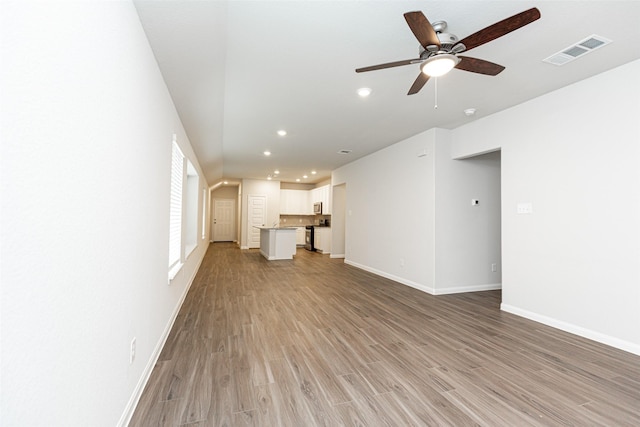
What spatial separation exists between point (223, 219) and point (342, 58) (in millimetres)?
11897

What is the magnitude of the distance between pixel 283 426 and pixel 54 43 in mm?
1959

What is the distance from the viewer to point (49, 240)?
875 millimetres

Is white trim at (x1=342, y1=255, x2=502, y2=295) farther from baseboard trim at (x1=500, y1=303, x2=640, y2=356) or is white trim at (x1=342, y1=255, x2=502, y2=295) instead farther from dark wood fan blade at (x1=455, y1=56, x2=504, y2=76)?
dark wood fan blade at (x1=455, y1=56, x2=504, y2=76)

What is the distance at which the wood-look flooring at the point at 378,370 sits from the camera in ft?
5.64

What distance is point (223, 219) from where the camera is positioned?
13359mm

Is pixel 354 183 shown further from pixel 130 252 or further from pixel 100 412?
pixel 100 412

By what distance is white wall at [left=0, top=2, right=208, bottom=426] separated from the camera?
726mm

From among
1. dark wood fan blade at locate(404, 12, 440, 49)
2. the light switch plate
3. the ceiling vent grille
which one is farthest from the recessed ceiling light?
the light switch plate

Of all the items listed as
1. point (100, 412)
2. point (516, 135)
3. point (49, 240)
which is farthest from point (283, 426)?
point (516, 135)

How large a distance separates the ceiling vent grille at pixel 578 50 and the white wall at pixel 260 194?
9164mm

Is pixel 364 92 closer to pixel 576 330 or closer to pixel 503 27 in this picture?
pixel 503 27

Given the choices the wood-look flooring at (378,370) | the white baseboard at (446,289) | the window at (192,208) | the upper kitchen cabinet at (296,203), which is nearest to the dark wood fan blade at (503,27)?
the wood-look flooring at (378,370)

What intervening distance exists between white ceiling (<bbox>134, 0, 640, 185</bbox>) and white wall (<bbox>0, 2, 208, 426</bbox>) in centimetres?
58

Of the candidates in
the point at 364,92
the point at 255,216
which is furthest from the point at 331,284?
the point at 255,216
